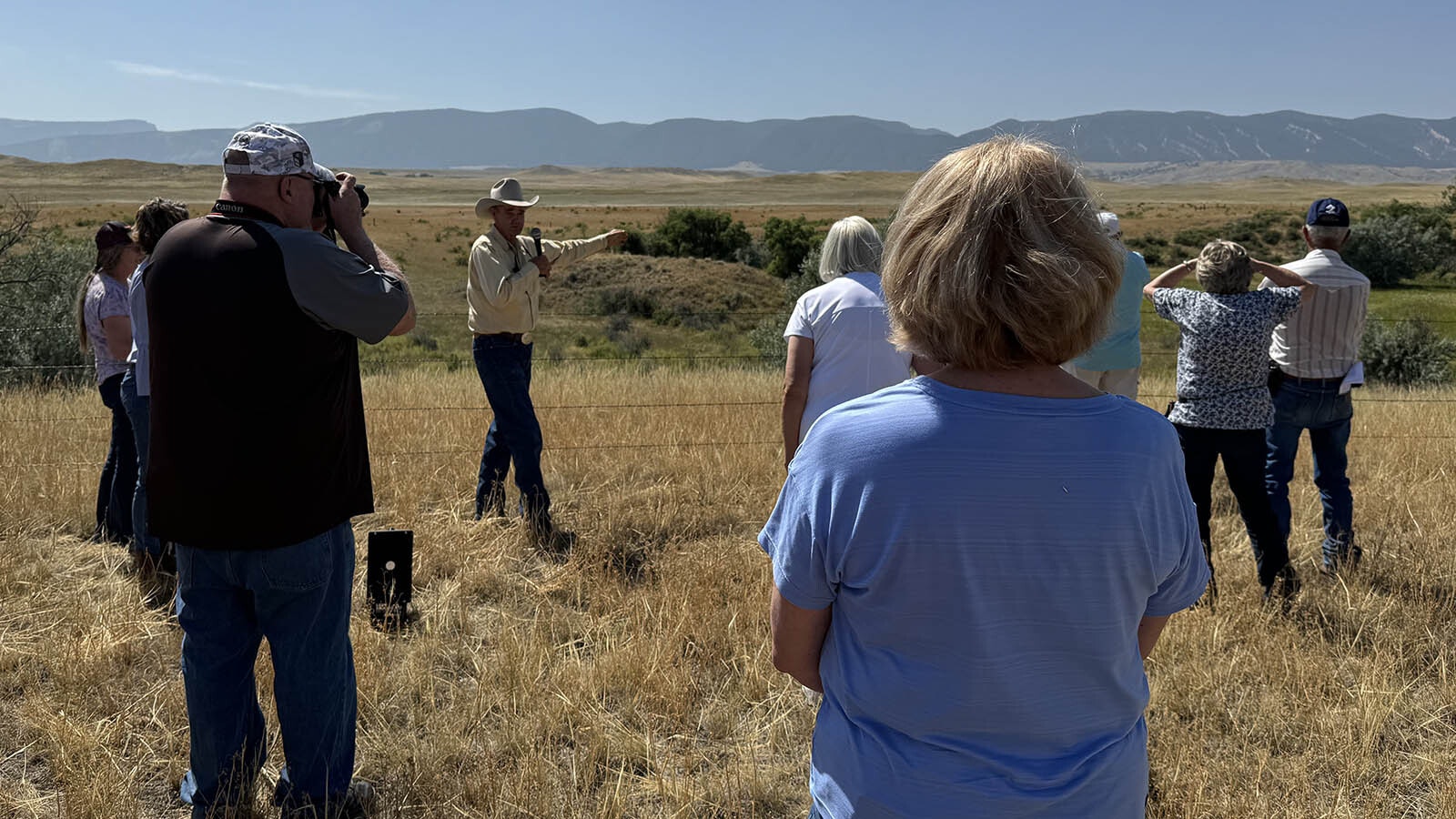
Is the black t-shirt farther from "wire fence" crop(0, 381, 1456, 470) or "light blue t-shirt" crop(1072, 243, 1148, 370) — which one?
"wire fence" crop(0, 381, 1456, 470)

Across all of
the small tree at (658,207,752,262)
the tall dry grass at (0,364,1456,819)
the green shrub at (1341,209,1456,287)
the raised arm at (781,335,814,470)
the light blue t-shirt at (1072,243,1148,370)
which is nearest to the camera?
the tall dry grass at (0,364,1456,819)

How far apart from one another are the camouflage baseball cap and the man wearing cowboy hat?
2930 millimetres

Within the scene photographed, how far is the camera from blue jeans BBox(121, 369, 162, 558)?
15.3ft

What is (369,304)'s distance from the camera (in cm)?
270

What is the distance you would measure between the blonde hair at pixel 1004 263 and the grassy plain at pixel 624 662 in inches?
83.4

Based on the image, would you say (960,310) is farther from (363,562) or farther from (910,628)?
(363,562)

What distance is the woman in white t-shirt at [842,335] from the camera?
13.0 feet

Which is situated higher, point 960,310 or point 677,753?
point 960,310

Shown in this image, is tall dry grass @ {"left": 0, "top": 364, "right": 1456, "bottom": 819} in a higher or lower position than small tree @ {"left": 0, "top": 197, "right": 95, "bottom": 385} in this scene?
lower

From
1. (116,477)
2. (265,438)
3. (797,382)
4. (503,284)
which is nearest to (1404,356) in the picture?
(503,284)

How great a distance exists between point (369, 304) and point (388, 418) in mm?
5969

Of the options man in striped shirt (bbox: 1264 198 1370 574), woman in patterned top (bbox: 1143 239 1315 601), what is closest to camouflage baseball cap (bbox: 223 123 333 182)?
woman in patterned top (bbox: 1143 239 1315 601)

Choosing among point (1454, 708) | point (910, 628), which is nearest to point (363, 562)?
point (910, 628)

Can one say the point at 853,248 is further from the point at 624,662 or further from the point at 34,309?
the point at 34,309
